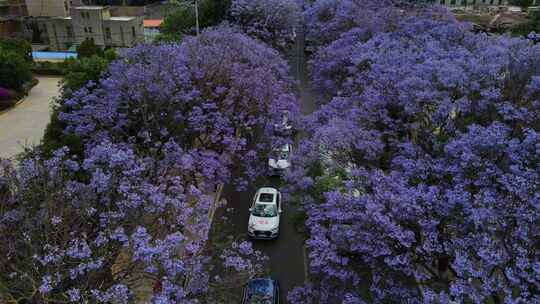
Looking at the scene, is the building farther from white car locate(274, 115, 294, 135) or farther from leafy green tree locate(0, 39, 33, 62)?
white car locate(274, 115, 294, 135)

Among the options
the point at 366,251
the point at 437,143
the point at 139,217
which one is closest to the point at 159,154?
the point at 139,217

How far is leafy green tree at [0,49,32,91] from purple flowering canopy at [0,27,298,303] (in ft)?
46.0

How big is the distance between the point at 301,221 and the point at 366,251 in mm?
2998

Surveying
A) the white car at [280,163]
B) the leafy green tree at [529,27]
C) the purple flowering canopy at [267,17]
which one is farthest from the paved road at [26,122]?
the leafy green tree at [529,27]

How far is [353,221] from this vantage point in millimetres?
8406

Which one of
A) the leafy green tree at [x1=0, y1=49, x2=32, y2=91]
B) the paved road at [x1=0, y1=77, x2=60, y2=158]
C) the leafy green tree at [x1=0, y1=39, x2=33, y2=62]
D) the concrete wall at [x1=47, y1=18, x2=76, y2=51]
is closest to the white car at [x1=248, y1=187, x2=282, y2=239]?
the paved road at [x1=0, y1=77, x2=60, y2=158]

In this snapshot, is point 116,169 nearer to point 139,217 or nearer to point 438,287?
point 139,217

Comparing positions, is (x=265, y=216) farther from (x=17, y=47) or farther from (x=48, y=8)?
(x=48, y=8)

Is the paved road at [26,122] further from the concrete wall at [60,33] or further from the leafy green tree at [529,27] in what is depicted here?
the leafy green tree at [529,27]

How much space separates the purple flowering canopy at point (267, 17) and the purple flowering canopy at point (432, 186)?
47.5 ft

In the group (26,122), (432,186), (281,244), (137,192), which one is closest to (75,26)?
(26,122)

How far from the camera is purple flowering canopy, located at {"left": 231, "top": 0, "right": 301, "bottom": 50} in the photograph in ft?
86.6

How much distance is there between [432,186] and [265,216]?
6683mm

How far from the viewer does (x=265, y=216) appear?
13.8m
